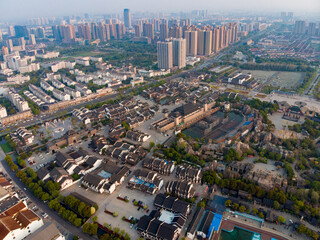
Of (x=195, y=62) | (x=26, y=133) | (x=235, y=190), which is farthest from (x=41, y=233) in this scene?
(x=195, y=62)

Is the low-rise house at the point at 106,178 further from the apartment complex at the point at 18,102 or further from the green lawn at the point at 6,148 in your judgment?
the apartment complex at the point at 18,102

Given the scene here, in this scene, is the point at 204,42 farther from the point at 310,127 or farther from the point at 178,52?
the point at 310,127

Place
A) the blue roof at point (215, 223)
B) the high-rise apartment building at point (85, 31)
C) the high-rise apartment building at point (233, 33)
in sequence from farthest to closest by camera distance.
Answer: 1. the high-rise apartment building at point (85, 31)
2. the high-rise apartment building at point (233, 33)
3. the blue roof at point (215, 223)

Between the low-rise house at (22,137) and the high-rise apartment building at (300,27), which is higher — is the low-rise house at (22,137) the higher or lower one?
the lower one

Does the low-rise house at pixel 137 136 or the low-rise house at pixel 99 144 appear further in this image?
the low-rise house at pixel 137 136

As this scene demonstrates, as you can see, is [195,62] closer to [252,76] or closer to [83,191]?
[252,76]

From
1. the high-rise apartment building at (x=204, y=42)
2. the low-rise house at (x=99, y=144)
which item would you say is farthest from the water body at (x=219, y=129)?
the high-rise apartment building at (x=204, y=42)

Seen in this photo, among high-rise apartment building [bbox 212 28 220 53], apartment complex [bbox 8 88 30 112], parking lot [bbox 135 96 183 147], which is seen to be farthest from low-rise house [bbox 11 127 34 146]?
high-rise apartment building [bbox 212 28 220 53]
